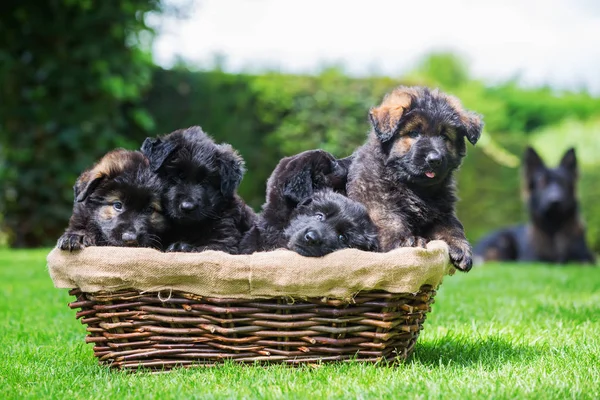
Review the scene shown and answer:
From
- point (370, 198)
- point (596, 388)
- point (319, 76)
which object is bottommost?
point (596, 388)

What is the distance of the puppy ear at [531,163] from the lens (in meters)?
11.0

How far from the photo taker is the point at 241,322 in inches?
138

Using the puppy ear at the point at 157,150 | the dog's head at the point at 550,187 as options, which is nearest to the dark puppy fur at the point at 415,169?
the puppy ear at the point at 157,150

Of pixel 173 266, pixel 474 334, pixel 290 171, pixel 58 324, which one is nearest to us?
pixel 173 266

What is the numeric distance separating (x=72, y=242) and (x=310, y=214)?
49.6 inches

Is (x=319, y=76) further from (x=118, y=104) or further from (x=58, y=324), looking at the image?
(x=58, y=324)

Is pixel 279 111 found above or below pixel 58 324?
above

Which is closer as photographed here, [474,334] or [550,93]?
[474,334]

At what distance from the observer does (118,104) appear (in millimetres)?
12680

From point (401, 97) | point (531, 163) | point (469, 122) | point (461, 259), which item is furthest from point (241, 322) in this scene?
point (531, 163)

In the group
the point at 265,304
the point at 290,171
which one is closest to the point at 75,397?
the point at 265,304

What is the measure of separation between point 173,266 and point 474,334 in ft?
7.02

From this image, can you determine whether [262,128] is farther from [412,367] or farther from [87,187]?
[412,367]

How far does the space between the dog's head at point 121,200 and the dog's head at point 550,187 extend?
8.14 meters
